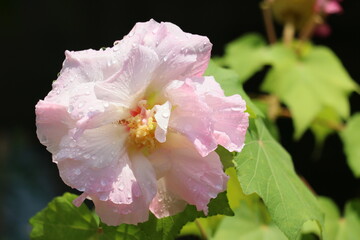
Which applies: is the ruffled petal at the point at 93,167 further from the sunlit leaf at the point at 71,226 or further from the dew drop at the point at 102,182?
the sunlit leaf at the point at 71,226

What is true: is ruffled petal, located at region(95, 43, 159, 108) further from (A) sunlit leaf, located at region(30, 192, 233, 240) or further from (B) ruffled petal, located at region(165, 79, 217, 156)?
(A) sunlit leaf, located at region(30, 192, 233, 240)

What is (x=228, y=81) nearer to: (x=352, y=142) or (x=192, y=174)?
(x=192, y=174)

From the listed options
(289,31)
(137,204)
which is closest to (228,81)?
(137,204)

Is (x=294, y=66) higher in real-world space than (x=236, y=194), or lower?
lower

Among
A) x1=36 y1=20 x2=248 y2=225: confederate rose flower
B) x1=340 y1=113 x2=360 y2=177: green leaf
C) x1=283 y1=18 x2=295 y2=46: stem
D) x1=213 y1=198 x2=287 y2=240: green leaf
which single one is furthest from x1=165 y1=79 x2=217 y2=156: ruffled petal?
x1=283 y1=18 x2=295 y2=46: stem

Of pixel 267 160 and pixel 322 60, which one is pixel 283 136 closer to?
pixel 322 60

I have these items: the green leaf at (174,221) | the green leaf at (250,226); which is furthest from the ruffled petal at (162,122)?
the green leaf at (250,226)

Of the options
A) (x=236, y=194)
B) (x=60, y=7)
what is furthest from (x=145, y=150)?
(x=60, y=7)
